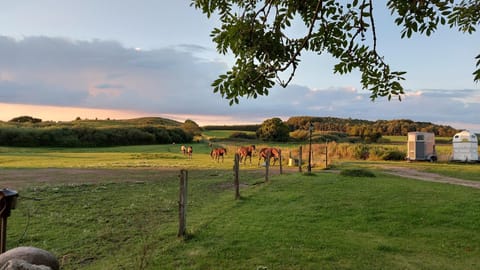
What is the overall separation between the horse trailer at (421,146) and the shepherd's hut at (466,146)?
1.71m

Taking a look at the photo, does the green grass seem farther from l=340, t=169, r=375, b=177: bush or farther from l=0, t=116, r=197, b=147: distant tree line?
l=0, t=116, r=197, b=147: distant tree line

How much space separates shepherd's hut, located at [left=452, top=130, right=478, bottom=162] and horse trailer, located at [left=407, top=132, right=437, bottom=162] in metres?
1.71

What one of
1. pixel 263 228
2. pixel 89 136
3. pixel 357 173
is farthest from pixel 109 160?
pixel 89 136

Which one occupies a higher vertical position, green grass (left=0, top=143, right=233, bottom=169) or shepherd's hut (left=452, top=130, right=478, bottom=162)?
shepherd's hut (left=452, top=130, right=478, bottom=162)

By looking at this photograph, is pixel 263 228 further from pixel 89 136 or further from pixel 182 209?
pixel 89 136

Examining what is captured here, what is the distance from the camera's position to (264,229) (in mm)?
8062

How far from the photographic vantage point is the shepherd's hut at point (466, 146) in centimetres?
2900

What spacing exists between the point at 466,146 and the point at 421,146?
120 inches

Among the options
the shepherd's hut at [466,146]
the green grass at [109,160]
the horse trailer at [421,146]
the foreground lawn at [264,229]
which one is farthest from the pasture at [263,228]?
the shepherd's hut at [466,146]

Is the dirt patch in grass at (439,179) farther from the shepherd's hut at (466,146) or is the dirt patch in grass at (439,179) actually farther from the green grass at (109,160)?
the green grass at (109,160)

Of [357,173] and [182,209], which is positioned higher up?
[182,209]

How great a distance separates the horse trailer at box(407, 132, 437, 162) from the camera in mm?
30031

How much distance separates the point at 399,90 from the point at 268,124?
59.5 meters

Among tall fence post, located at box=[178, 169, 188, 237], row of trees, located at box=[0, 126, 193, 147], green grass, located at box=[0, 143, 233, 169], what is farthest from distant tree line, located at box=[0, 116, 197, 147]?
tall fence post, located at box=[178, 169, 188, 237]
